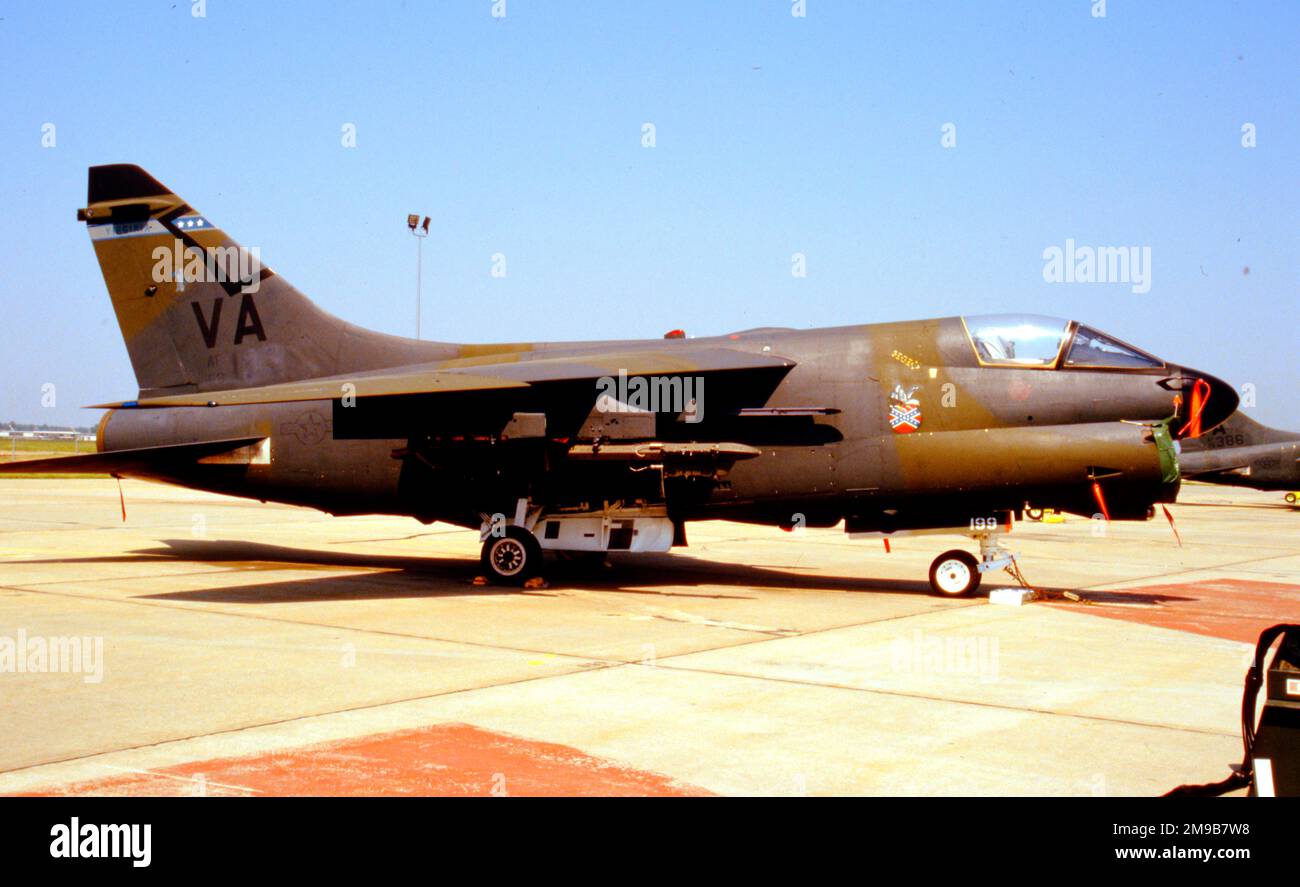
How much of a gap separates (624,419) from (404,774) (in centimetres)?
826

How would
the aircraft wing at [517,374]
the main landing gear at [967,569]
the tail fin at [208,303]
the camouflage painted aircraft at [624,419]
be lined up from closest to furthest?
the aircraft wing at [517,374], the camouflage painted aircraft at [624,419], the main landing gear at [967,569], the tail fin at [208,303]

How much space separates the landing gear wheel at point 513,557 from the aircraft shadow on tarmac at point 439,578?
0.71 ft

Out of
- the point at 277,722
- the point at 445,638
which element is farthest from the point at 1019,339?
the point at 277,722

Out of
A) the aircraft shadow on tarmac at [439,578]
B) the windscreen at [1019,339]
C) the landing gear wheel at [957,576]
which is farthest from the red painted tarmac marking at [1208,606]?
the windscreen at [1019,339]

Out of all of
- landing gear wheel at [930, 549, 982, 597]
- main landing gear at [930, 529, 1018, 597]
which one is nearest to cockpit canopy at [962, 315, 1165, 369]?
main landing gear at [930, 529, 1018, 597]

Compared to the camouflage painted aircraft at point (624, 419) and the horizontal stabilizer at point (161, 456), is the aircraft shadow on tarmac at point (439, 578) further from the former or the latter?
the horizontal stabilizer at point (161, 456)

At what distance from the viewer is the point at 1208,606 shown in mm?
12992

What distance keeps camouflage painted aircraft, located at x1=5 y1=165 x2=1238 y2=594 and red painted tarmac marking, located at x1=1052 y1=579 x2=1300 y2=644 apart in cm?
122

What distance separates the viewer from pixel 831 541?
73.3 ft

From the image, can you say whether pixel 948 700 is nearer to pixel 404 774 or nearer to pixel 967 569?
pixel 404 774

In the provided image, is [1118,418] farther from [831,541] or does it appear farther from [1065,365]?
[831,541]

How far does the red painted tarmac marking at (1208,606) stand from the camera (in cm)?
1139
